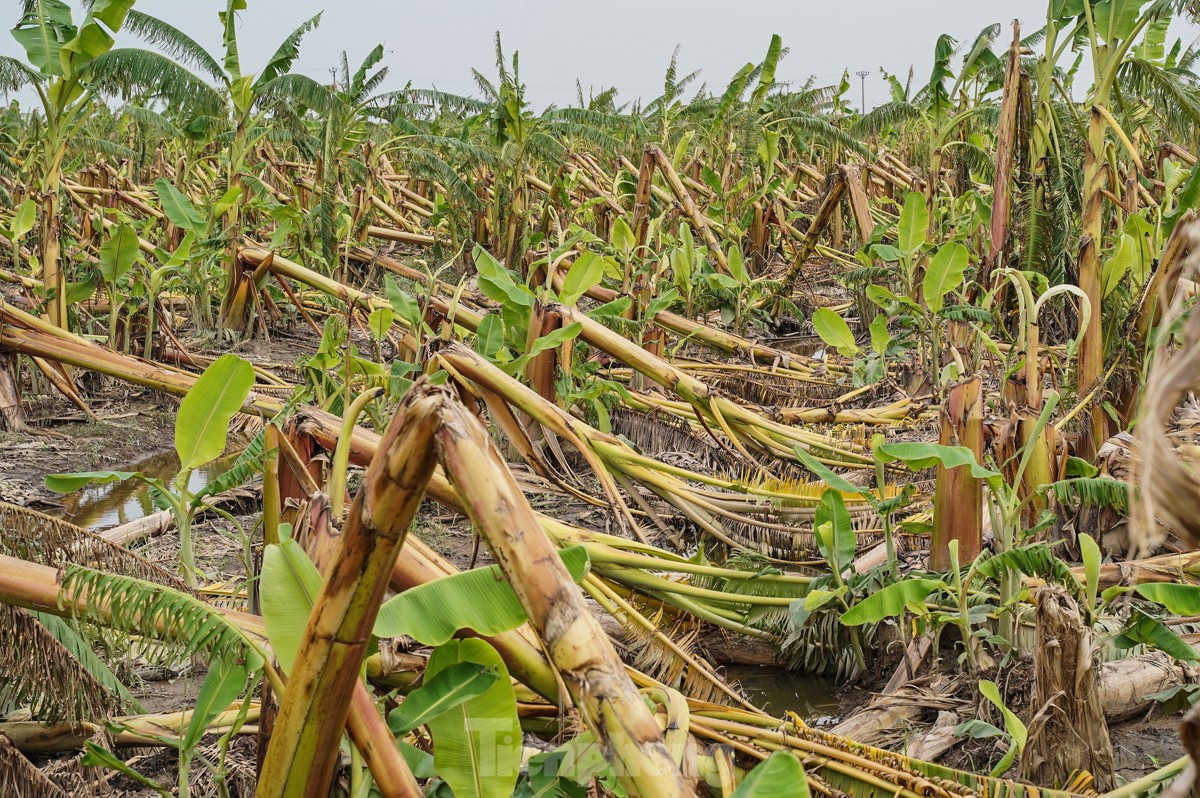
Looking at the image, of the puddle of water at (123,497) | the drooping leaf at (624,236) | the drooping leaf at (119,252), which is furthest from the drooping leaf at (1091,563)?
the drooping leaf at (119,252)

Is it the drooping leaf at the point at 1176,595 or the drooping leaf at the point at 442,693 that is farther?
the drooping leaf at the point at 1176,595

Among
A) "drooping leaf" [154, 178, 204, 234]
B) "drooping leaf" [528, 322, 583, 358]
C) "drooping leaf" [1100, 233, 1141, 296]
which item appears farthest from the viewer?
"drooping leaf" [154, 178, 204, 234]

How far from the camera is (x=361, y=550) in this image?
1.16m

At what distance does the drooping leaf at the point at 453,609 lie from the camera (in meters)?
1.41

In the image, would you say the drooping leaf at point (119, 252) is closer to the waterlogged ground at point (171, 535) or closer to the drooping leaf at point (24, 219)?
the drooping leaf at point (24, 219)

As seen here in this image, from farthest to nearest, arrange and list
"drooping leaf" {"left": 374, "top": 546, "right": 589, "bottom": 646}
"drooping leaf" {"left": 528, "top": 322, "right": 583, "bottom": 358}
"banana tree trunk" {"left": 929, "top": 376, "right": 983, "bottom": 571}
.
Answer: "drooping leaf" {"left": 528, "top": 322, "right": 583, "bottom": 358} < "banana tree trunk" {"left": 929, "top": 376, "right": 983, "bottom": 571} < "drooping leaf" {"left": 374, "top": 546, "right": 589, "bottom": 646}

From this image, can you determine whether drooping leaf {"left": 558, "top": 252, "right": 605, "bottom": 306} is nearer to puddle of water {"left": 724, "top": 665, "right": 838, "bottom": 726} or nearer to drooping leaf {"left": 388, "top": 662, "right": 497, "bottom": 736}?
puddle of water {"left": 724, "top": 665, "right": 838, "bottom": 726}

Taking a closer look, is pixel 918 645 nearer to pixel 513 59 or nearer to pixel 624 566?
pixel 624 566

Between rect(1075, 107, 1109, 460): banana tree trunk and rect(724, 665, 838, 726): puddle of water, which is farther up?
rect(1075, 107, 1109, 460): banana tree trunk

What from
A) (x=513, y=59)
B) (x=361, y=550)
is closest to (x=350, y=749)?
(x=361, y=550)

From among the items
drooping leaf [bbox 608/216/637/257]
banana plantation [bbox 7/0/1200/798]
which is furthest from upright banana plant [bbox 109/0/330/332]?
drooping leaf [bbox 608/216/637/257]

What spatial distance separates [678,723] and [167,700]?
82.0 inches

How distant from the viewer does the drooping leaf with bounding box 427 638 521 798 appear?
65.8 inches

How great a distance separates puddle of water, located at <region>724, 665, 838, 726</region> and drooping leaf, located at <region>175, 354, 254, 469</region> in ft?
5.83
